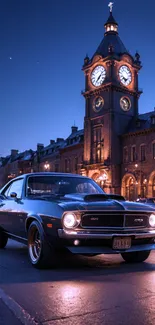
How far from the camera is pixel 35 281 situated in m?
5.28

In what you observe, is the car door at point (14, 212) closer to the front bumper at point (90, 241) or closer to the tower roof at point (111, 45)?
the front bumper at point (90, 241)

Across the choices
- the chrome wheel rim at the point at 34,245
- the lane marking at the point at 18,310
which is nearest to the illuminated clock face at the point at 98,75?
the chrome wheel rim at the point at 34,245

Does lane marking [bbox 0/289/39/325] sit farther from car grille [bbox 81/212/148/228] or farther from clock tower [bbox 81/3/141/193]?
clock tower [bbox 81/3/141/193]

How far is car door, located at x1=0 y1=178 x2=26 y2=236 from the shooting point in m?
7.17

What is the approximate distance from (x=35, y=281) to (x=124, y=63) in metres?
52.8

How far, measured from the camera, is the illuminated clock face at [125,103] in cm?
5404

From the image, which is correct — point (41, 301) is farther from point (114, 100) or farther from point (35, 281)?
point (114, 100)

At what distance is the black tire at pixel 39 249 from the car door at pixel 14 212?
0.50 meters

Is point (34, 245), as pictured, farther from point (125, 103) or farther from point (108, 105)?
point (125, 103)

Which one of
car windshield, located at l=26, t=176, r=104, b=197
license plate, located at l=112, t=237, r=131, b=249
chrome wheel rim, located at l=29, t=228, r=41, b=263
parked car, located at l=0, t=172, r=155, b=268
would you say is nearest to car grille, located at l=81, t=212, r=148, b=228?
parked car, located at l=0, t=172, r=155, b=268

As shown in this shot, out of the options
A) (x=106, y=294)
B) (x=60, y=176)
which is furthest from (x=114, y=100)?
(x=106, y=294)

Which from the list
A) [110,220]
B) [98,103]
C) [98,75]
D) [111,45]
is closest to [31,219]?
[110,220]

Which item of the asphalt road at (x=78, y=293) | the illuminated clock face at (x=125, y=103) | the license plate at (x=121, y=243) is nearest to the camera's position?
the asphalt road at (x=78, y=293)

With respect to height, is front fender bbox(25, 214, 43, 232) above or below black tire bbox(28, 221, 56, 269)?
above
